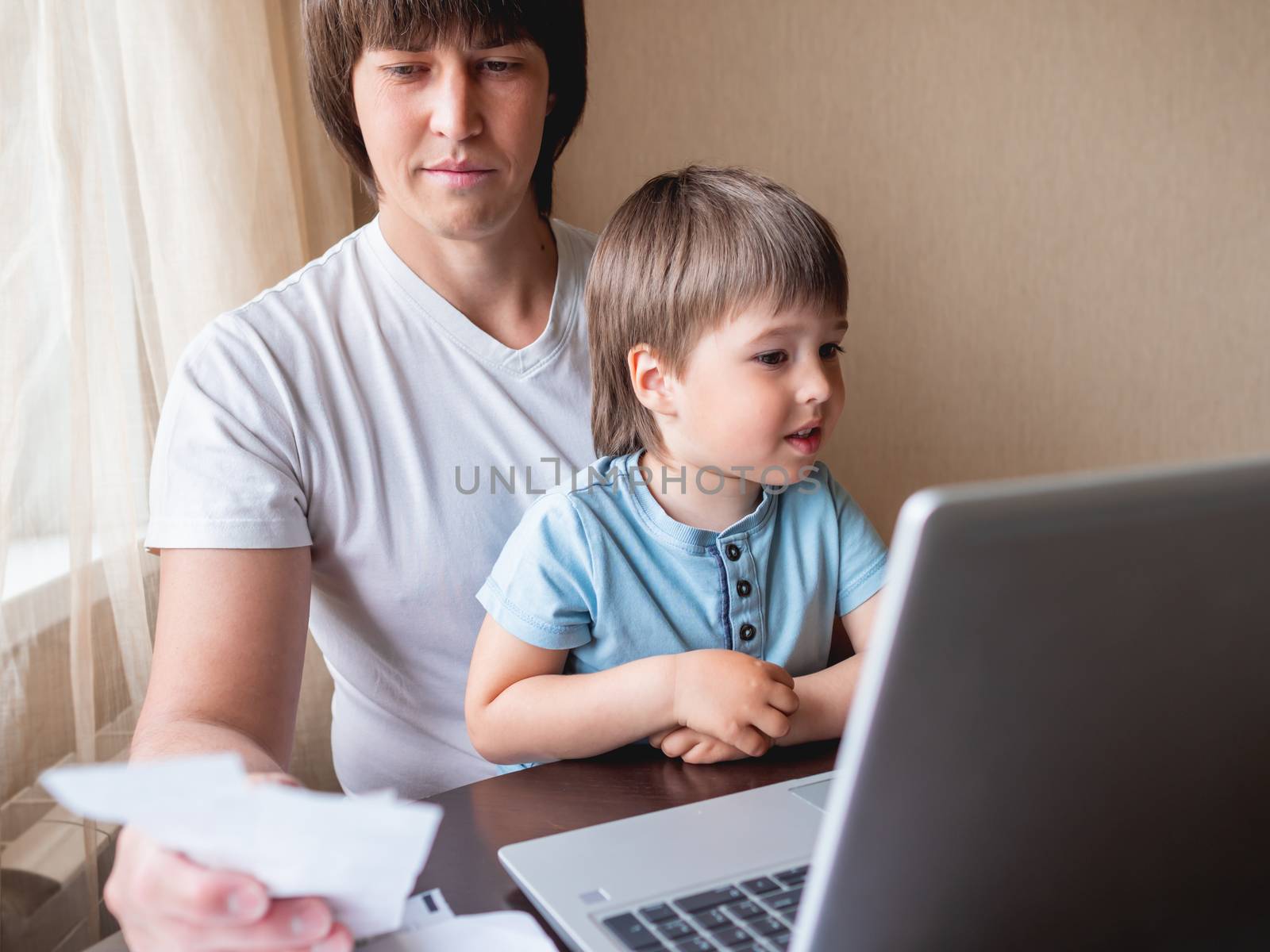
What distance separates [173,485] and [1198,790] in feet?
2.88

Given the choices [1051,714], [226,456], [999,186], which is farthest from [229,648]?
[999,186]

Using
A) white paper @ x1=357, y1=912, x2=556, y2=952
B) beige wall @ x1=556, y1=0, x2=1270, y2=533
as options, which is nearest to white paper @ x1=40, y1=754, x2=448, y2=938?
white paper @ x1=357, y1=912, x2=556, y2=952

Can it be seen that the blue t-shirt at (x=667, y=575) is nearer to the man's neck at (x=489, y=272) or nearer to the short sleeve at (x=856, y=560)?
the short sleeve at (x=856, y=560)

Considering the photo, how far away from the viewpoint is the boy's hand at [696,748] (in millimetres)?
926

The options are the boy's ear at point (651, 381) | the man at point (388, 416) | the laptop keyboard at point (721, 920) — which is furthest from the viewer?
the boy's ear at point (651, 381)

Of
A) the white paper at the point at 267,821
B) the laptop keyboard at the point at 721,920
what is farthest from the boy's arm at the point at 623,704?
the white paper at the point at 267,821

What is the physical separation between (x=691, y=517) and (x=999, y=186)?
148 cm

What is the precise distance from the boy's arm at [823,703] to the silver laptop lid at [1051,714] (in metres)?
0.45

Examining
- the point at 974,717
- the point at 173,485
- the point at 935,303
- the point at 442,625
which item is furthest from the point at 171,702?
the point at 935,303

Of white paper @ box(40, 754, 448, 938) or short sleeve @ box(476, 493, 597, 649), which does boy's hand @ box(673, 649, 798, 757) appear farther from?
white paper @ box(40, 754, 448, 938)

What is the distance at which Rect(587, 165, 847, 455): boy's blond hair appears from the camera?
106 cm

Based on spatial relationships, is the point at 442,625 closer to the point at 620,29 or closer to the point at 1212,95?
the point at 620,29

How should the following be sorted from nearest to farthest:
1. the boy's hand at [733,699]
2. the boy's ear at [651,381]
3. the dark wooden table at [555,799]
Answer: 1. the dark wooden table at [555,799]
2. the boy's hand at [733,699]
3. the boy's ear at [651,381]

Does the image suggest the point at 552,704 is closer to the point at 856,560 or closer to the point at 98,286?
the point at 856,560
